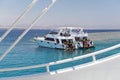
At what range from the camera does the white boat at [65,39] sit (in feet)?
93.0

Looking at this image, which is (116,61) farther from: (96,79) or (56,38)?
(56,38)

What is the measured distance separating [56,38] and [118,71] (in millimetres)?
24551

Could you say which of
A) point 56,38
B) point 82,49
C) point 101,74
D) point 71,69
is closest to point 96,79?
point 101,74

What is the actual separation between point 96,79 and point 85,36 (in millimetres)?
27526

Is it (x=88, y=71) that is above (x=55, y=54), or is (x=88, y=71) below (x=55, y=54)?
below

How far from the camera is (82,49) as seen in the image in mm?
31781

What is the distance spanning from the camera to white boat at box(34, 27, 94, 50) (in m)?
28.4

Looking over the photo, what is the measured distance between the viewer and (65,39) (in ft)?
92.7

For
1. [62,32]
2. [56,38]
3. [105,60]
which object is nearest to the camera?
[105,60]

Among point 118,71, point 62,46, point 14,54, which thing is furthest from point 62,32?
point 118,71

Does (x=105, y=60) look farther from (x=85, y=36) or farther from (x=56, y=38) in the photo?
(x=85, y=36)

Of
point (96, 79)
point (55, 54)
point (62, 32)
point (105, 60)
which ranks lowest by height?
point (96, 79)

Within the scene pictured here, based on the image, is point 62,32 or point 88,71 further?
point 62,32

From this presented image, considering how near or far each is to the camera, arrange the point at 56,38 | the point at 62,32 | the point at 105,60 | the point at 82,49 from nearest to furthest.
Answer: the point at 105,60, the point at 56,38, the point at 62,32, the point at 82,49
